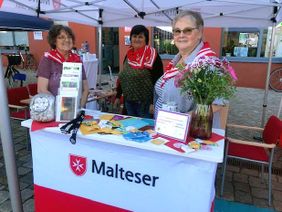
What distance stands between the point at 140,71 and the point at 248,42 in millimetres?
6621

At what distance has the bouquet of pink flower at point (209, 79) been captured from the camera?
145 cm

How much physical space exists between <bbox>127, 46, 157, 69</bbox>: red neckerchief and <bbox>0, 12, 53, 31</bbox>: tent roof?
215 cm

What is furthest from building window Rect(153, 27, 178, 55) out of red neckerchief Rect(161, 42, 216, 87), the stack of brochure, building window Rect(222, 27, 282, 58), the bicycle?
the stack of brochure

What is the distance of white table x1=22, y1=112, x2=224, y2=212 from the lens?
5.00 ft

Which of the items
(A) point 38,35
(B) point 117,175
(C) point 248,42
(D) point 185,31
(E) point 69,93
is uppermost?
(A) point 38,35

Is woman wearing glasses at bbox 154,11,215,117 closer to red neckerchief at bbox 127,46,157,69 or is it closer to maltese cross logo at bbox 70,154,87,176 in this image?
maltese cross logo at bbox 70,154,87,176

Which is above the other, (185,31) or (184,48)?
(185,31)

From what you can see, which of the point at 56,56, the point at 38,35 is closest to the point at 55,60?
the point at 56,56

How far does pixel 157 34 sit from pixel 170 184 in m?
7.98

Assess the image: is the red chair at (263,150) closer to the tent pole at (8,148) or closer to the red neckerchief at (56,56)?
the red neckerchief at (56,56)

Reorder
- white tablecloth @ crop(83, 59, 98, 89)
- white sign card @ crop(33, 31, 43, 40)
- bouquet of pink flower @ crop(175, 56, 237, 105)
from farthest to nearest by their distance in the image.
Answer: white sign card @ crop(33, 31, 43, 40), white tablecloth @ crop(83, 59, 98, 89), bouquet of pink flower @ crop(175, 56, 237, 105)

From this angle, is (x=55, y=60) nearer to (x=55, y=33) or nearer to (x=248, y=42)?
(x=55, y=33)

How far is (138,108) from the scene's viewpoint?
305cm

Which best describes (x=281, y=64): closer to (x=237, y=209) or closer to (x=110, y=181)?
(x=237, y=209)
